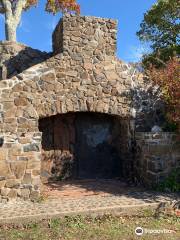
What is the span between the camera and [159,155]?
383 inches

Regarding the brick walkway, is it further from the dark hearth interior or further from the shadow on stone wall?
the shadow on stone wall

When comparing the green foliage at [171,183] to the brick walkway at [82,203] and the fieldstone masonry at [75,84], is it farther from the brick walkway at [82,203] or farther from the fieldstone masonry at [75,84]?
the fieldstone masonry at [75,84]

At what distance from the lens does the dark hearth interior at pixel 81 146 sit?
1136cm

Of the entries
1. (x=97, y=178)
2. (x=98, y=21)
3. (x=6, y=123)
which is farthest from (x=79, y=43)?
(x=97, y=178)

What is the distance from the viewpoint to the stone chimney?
10688mm

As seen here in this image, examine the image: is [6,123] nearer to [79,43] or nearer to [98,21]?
[79,43]

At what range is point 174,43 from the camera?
17922 mm

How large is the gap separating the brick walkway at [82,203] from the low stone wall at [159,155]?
0.55 meters

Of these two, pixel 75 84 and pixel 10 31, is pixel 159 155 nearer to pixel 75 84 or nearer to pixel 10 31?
pixel 75 84

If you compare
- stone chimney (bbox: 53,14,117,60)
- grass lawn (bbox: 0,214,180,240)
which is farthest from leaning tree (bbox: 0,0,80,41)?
grass lawn (bbox: 0,214,180,240)

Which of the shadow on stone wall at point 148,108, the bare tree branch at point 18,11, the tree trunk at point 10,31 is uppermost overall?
the bare tree branch at point 18,11

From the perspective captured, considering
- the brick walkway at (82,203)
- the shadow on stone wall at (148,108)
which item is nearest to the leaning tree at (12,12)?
the shadow on stone wall at (148,108)

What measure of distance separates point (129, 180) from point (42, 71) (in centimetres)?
412

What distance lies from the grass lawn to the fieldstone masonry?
291 centimetres
